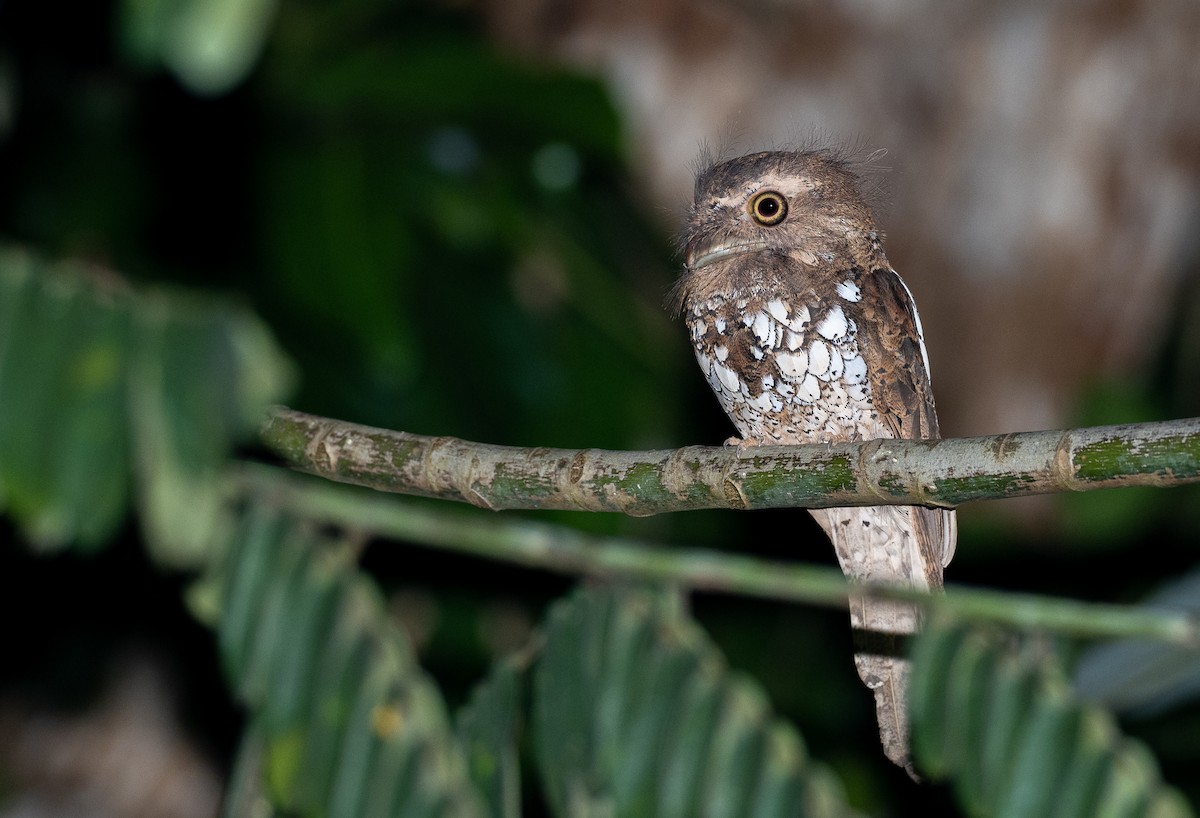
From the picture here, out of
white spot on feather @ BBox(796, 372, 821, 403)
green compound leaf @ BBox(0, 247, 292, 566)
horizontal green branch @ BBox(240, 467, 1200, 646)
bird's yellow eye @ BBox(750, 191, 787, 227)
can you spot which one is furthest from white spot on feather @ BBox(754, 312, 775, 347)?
green compound leaf @ BBox(0, 247, 292, 566)

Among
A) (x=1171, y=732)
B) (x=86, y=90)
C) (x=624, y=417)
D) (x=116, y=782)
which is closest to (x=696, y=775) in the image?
(x=624, y=417)

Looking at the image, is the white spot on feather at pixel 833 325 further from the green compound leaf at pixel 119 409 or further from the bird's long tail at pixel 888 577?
the green compound leaf at pixel 119 409

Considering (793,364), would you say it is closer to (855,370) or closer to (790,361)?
(790,361)

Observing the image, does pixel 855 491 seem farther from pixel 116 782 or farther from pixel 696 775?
pixel 116 782

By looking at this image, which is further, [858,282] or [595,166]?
[595,166]

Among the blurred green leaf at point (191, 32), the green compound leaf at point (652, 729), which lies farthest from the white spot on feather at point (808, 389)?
the blurred green leaf at point (191, 32)

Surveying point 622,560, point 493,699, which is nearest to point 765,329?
point 622,560

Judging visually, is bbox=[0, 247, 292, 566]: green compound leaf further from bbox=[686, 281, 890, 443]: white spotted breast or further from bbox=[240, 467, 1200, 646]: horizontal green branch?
bbox=[686, 281, 890, 443]: white spotted breast
